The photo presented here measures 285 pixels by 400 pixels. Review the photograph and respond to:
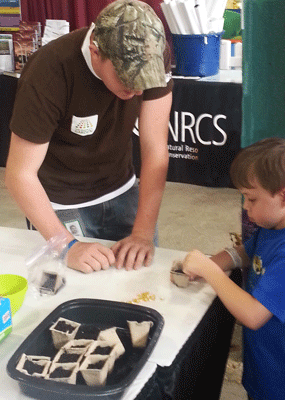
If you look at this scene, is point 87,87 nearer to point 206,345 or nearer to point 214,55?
point 206,345

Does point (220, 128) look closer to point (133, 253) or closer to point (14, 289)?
point (133, 253)

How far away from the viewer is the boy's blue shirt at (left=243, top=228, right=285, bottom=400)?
1067 mm

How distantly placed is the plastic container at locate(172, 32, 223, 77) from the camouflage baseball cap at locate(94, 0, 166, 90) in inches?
90.6

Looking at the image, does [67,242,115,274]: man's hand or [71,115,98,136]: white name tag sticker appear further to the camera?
[71,115,98,136]: white name tag sticker

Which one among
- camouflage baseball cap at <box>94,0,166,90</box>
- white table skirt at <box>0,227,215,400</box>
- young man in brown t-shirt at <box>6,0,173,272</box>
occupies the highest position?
camouflage baseball cap at <box>94,0,166,90</box>

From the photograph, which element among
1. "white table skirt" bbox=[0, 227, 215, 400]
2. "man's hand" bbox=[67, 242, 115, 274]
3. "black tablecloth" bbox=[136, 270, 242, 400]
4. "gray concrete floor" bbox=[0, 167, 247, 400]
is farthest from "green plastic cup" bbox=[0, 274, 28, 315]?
"gray concrete floor" bbox=[0, 167, 247, 400]

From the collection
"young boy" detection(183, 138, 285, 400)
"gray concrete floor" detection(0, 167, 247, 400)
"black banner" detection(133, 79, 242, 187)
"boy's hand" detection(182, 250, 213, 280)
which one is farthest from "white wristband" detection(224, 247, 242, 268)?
"black banner" detection(133, 79, 242, 187)

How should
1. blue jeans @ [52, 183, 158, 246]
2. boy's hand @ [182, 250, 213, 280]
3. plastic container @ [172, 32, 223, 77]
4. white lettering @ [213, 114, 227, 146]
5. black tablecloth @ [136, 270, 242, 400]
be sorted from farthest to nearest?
1. white lettering @ [213, 114, 227, 146]
2. plastic container @ [172, 32, 223, 77]
3. blue jeans @ [52, 183, 158, 246]
4. boy's hand @ [182, 250, 213, 280]
5. black tablecloth @ [136, 270, 242, 400]

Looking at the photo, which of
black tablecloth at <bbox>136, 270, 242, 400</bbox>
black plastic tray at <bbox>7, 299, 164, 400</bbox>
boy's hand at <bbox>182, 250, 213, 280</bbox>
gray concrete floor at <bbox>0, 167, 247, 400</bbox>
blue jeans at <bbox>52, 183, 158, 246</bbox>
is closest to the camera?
black plastic tray at <bbox>7, 299, 164, 400</bbox>

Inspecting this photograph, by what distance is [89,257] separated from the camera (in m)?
1.29

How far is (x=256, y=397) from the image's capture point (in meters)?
1.29

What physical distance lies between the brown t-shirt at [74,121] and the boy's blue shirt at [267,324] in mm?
533

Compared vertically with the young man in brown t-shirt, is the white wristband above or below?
below

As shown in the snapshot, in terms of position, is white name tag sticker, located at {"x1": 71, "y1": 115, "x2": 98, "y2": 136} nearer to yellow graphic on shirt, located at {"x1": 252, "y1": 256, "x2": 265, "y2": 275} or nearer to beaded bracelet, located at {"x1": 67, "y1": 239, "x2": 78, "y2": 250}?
beaded bracelet, located at {"x1": 67, "y1": 239, "x2": 78, "y2": 250}
